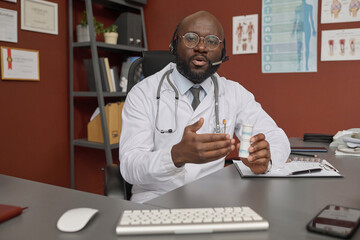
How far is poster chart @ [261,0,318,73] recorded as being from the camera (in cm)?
257

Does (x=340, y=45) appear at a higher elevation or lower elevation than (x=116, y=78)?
higher

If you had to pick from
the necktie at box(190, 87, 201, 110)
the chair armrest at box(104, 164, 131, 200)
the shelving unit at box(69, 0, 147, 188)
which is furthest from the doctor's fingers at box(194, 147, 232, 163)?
the shelving unit at box(69, 0, 147, 188)

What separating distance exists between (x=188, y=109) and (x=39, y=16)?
1619 mm

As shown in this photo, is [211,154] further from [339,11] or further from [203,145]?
[339,11]

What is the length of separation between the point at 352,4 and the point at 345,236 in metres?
2.26

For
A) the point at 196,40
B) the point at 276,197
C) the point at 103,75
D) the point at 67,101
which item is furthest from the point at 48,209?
the point at 67,101

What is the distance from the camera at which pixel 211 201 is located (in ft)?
2.93

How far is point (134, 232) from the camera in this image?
67 cm

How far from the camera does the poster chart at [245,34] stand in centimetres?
278

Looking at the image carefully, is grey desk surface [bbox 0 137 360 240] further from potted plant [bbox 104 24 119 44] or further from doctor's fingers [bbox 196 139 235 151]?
potted plant [bbox 104 24 119 44]

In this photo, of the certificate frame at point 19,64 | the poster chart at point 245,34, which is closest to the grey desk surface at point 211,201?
the certificate frame at point 19,64

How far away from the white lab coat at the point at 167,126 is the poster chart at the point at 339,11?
1.29m

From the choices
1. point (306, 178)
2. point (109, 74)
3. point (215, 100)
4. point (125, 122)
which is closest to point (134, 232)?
point (306, 178)

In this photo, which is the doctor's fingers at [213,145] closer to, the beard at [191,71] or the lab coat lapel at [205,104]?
the lab coat lapel at [205,104]
